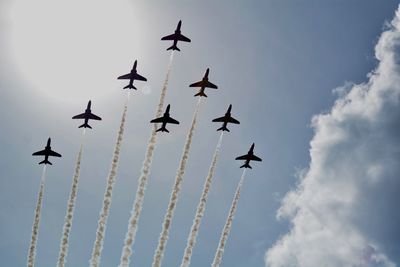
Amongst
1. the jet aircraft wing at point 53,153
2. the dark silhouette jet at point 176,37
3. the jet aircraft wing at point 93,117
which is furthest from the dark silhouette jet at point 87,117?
the dark silhouette jet at point 176,37

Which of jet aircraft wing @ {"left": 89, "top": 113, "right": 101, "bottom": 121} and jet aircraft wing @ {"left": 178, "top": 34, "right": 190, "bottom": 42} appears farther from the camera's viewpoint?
jet aircraft wing @ {"left": 89, "top": 113, "right": 101, "bottom": 121}

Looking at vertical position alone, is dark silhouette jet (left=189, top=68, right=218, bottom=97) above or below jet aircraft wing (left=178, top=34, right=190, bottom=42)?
below

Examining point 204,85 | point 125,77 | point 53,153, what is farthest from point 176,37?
point 53,153

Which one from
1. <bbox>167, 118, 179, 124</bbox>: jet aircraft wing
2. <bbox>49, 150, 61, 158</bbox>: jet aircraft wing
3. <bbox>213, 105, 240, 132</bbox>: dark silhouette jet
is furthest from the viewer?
<bbox>49, 150, 61, 158</bbox>: jet aircraft wing

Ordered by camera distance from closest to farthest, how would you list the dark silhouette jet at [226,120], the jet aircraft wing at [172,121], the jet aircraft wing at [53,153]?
the jet aircraft wing at [172,121]
the dark silhouette jet at [226,120]
the jet aircraft wing at [53,153]

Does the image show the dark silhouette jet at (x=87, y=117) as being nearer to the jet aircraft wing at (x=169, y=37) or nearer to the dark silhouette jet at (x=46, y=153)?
the dark silhouette jet at (x=46, y=153)

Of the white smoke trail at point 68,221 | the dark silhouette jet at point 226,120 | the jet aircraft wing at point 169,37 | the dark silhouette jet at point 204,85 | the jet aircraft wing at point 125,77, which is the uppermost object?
the jet aircraft wing at point 169,37

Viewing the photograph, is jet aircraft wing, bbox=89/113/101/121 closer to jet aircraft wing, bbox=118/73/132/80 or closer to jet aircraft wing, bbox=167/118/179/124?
jet aircraft wing, bbox=118/73/132/80

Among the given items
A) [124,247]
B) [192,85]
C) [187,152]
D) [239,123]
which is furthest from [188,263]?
[192,85]

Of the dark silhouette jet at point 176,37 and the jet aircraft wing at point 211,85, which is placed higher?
the dark silhouette jet at point 176,37

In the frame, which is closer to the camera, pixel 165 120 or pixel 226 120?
pixel 165 120

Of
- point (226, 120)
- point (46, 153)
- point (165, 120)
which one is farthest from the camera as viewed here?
point (46, 153)

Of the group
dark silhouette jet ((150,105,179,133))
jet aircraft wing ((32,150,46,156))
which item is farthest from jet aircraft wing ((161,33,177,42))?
jet aircraft wing ((32,150,46,156))

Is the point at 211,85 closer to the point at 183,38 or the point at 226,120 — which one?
the point at 226,120
